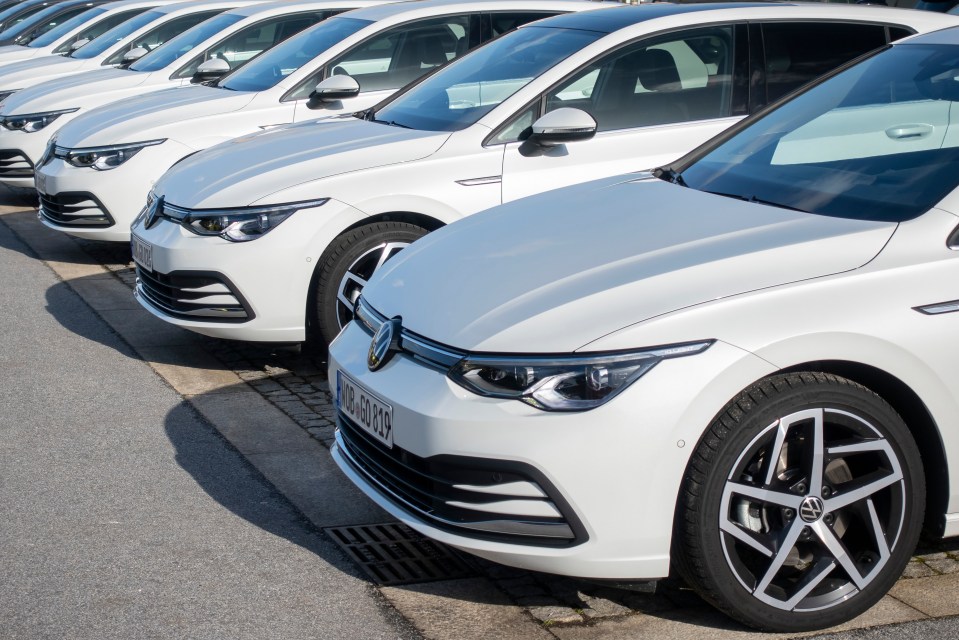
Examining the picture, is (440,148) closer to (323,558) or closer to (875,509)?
(323,558)

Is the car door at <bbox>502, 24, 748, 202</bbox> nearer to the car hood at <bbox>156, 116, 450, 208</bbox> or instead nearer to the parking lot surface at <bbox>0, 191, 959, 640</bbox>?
the car hood at <bbox>156, 116, 450, 208</bbox>

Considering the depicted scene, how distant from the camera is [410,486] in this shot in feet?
12.1

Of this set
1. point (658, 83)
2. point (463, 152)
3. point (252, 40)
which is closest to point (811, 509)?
point (463, 152)

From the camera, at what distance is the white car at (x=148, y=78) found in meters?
10.7

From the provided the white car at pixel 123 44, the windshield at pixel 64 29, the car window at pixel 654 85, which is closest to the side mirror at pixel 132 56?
the white car at pixel 123 44

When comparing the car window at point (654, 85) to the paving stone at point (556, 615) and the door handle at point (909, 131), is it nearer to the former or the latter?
the door handle at point (909, 131)

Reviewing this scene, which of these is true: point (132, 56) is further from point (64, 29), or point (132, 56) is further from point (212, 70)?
A: point (64, 29)

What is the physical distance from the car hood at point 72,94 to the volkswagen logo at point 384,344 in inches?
327

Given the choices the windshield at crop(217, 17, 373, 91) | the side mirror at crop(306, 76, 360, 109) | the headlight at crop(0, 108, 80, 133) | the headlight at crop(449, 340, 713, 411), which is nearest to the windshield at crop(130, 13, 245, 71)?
the headlight at crop(0, 108, 80, 133)

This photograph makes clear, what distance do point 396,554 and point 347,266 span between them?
86.3 inches

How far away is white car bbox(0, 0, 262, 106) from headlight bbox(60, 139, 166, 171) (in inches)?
161

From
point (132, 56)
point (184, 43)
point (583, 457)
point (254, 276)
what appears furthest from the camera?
point (132, 56)

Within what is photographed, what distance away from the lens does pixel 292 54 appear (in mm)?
9078

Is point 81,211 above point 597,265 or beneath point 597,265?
beneath
